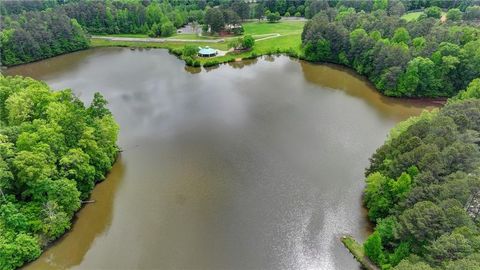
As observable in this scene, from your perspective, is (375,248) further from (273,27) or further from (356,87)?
(273,27)

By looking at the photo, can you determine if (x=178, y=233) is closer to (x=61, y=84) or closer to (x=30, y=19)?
(x=61, y=84)

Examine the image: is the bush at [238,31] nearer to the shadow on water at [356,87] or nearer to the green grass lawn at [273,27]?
the green grass lawn at [273,27]

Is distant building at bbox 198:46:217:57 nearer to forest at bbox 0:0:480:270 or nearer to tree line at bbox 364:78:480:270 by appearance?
forest at bbox 0:0:480:270

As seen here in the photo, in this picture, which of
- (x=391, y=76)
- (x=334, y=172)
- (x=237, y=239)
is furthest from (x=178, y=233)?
(x=391, y=76)

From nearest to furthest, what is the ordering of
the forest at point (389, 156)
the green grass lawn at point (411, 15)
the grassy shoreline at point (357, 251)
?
the forest at point (389, 156) < the grassy shoreline at point (357, 251) < the green grass lawn at point (411, 15)

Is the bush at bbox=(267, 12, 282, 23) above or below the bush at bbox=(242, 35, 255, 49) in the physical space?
above

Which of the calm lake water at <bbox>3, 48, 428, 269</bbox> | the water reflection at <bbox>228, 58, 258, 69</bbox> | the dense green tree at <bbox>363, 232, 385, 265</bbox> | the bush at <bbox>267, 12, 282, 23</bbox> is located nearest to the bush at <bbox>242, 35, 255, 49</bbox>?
the water reflection at <bbox>228, 58, 258, 69</bbox>

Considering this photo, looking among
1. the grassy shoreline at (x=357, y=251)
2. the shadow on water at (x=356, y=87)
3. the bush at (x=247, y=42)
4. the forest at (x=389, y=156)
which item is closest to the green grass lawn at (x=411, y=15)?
the forest at (x=389, y=156)
